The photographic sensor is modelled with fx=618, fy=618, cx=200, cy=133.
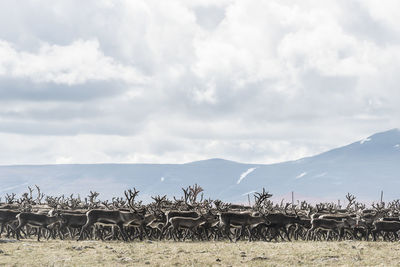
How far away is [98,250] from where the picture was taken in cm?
2525

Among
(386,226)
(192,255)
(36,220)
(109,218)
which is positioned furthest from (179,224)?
(386,226)

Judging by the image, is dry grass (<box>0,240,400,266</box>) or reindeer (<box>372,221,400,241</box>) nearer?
dry grass (<box>0,240,400,266</box>)

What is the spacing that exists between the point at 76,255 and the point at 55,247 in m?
3.29

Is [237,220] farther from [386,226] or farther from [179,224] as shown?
[386,226]

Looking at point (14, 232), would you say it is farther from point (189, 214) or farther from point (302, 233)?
point (302, 233)

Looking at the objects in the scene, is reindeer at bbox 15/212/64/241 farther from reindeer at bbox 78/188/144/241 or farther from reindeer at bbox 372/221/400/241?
reindeer at bbox 372/221/400/241

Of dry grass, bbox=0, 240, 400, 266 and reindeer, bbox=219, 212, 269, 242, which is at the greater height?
reindeer, bbox=219, 212, 269, 242

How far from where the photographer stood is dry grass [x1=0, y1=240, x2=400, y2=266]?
22469mm

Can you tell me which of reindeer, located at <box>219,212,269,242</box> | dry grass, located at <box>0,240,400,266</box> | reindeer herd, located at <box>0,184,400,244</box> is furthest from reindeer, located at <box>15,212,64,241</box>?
reindeer, located at <box>219,212,269,242</box>

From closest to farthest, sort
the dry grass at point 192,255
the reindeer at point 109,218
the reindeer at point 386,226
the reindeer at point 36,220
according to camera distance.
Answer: the dry grass at point 192,255
the reindeer at point 36,220
the reindeer at point 109,218
the reindeer at point 386,226

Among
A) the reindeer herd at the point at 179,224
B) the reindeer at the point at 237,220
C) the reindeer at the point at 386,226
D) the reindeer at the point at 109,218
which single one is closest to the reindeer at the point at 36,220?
the reindeer herd at the point at 179,224

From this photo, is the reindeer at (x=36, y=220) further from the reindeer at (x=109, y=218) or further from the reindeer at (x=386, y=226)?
the reindeer at (x=386, y=226)

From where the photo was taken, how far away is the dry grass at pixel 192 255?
22469 millimetres

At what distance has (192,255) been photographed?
24312 mm
